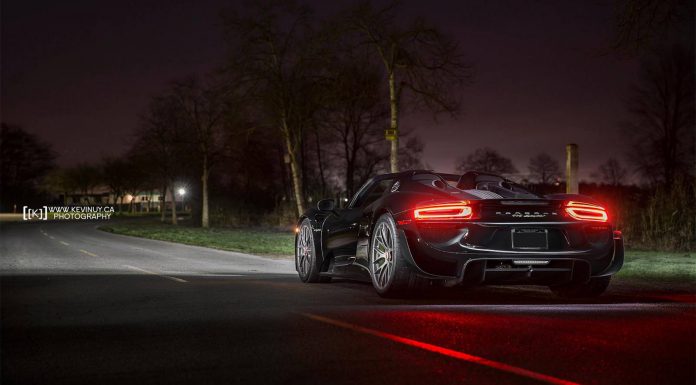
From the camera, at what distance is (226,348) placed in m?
5.41

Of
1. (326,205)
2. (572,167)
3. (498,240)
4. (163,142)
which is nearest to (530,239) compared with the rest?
(498,240)

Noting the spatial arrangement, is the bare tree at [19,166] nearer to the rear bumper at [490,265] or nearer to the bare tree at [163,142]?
the bare tree at [163,142]

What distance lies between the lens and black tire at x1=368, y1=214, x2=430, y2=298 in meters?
7.80

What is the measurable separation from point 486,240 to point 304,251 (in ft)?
12.1

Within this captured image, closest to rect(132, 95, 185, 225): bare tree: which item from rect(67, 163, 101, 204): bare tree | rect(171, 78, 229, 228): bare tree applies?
rect(171, 78, 229, 228): bare tree

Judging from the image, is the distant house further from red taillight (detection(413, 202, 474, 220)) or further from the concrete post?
red taillight (detection(413, 202, 474, 220))

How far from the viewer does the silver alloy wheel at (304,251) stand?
10.3m

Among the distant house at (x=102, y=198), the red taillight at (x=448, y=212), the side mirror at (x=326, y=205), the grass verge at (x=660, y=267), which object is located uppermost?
the distant house at (x=102, y=198)

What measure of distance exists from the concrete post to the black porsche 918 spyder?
604cm

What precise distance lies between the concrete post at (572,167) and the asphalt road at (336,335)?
4555mm

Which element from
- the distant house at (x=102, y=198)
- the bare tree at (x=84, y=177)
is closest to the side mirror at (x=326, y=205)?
→ the distant house at (x=102, y=198)

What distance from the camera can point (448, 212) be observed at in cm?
759

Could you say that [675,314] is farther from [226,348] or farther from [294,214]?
[294,214]

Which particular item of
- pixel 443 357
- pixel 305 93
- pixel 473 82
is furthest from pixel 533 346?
pixel 305 93
